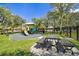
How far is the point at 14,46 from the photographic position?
199 centimetres

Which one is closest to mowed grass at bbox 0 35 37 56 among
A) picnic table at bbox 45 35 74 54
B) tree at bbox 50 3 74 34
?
picnic table at bbox 45 35 74 54

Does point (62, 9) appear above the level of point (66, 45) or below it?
above

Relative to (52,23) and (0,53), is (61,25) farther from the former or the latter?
(0,53)

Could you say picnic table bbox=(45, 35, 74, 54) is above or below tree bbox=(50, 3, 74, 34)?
below

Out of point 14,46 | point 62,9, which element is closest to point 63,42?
point 62,9

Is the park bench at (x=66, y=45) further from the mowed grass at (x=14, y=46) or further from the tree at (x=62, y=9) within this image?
the mowed grass at (x=14, y=46)

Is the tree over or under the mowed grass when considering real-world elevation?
over

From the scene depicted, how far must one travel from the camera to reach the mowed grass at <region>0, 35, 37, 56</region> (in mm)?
1976

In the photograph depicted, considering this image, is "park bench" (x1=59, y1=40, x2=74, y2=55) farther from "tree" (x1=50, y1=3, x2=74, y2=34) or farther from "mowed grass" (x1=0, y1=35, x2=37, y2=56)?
"mowed grass" (x1=0, y1=35, x2=37, y2=56)

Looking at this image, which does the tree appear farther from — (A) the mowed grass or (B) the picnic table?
(A) the mowed grass

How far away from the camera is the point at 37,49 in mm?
1993

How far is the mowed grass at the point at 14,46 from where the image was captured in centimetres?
198

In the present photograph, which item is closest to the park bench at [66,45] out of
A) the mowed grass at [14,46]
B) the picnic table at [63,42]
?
the picnic table at [63,42]

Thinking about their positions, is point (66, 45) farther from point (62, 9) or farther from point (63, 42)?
point (62, 9)
